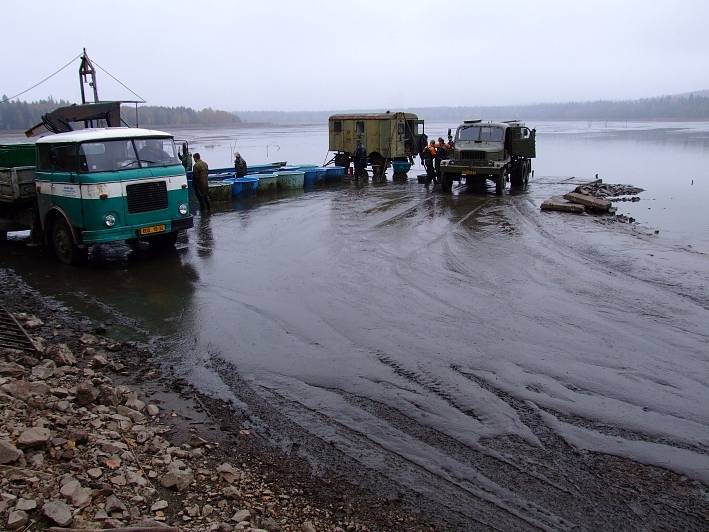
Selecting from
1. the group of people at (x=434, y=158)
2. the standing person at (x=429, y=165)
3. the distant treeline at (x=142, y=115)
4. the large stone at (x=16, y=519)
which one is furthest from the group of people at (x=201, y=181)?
the distant treeline at (x=142, y=115)

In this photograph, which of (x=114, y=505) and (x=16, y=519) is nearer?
(x=16, y=519)

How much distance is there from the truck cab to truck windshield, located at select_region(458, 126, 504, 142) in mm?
11250

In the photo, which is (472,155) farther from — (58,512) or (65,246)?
(58,512)

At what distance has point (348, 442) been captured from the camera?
4980mm

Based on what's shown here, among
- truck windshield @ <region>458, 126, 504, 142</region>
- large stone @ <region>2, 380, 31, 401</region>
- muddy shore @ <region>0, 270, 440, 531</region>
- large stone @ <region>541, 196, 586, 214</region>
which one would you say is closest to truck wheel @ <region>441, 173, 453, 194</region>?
truck windshield @ <region>458, 126, 504, 142</region>

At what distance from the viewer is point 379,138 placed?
25.8 m

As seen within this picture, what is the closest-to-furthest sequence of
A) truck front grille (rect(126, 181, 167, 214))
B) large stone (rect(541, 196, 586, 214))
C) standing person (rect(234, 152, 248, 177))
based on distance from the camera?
truck front grille (rect(126, 181, 167, 214)) < large stone (rect(541, 196, 586, 214)) < standing person (rect(234, 152, 248, 177))

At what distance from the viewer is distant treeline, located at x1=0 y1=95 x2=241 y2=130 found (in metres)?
96.4

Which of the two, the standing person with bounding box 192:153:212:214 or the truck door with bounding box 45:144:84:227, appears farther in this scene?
the standing person with bounding box 192:153:212:214

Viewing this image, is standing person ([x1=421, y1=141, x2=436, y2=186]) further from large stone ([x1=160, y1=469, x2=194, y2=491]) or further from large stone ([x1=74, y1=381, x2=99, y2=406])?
large stone ([x1=160, y1=469, x2=194, y2=491])

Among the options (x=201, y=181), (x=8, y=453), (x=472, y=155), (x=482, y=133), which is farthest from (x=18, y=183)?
(x=482, y=133)

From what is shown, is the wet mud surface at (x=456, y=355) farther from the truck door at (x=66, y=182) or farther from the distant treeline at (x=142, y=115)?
the distant treeline at (x=142, y=115)

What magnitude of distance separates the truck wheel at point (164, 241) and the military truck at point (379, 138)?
1469 cm

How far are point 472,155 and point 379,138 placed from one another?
24.0 ft
